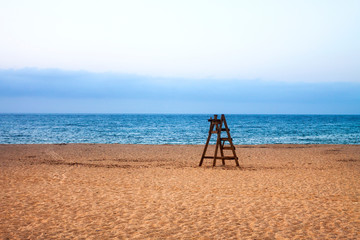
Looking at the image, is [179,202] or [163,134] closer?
[179,202]

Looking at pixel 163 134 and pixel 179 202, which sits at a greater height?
pixel 179 202

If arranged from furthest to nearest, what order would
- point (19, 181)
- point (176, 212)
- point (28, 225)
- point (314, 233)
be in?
point (19, 181), point (176, 212), point (28, 225), point (314, 233)

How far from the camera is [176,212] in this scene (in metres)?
7.65

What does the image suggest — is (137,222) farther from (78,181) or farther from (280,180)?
(280,180)

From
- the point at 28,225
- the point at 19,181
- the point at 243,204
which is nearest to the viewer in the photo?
the point at 28,225

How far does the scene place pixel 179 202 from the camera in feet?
28.1

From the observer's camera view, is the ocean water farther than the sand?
Yes

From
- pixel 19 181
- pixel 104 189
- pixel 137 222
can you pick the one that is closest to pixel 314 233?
pixel 137 222

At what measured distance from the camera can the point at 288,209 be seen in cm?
791

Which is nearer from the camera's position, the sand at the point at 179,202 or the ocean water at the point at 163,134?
the sand at the point at 179,202

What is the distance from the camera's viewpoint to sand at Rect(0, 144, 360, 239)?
6367 mm

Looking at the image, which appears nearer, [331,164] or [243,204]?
[243,204]

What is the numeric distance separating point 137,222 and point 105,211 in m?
1.20

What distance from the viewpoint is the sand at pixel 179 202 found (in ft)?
20.9
